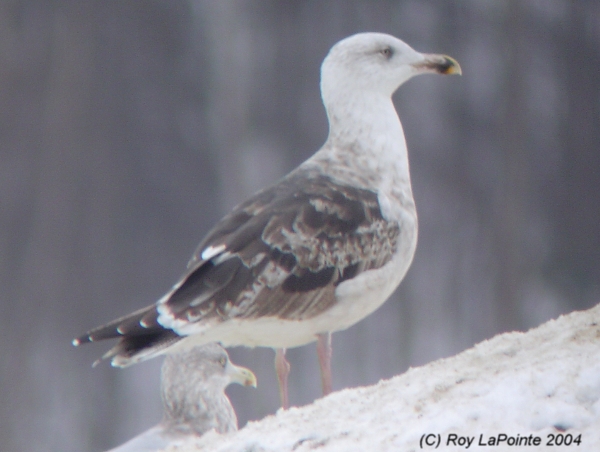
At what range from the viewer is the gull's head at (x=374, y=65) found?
2.65 m

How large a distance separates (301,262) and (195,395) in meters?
0.92

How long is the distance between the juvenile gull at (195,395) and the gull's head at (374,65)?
106 centimetres

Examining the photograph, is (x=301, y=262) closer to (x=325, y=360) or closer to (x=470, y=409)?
(x=325, y=360)

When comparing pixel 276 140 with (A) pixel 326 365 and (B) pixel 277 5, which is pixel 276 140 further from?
(A) pixel 326 365

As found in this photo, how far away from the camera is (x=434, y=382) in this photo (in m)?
1.60

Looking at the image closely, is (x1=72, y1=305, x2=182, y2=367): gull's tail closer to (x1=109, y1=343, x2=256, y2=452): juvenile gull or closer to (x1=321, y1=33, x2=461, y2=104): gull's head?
(x1=109, y1=343, x2=256, y2=452): juvenile gull

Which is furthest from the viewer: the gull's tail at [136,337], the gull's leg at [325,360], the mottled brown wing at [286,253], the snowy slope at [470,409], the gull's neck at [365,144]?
the gull's neck at [365,144]

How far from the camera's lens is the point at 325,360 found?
2.32 m

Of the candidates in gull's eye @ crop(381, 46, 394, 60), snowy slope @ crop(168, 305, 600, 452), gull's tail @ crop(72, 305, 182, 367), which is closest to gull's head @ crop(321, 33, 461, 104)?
gull's eye @ crop(381, 46, 394, 60)

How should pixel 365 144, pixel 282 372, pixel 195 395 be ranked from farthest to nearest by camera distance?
pixel 195 395 < pixel 365 144 < pixel 282 372

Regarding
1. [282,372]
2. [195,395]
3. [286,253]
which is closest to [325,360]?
[282,372]

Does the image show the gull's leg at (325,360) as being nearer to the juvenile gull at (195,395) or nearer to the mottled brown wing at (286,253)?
the mottled brown wing at (286,253)

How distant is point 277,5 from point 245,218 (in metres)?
2.93

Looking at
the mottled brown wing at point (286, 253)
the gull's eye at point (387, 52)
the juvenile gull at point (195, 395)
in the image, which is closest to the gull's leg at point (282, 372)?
the mottled brown wing at point (286, 253)
